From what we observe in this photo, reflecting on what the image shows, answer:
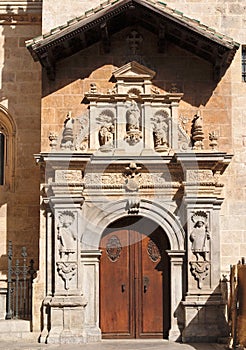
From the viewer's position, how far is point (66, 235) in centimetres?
1367

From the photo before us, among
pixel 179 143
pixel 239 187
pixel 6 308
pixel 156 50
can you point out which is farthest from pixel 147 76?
pixel 6 308

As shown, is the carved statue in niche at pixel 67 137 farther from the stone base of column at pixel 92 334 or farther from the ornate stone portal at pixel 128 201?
the stone base of column at pixel 92 334

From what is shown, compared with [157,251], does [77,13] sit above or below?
above

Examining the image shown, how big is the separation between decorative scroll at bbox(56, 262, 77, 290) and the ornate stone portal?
0.02 m

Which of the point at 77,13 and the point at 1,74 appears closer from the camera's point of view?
the point at 77,13

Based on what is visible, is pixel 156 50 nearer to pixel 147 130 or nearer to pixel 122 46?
pixel 122 46

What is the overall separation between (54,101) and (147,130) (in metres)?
1.98

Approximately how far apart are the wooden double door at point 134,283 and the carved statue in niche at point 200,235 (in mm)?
639

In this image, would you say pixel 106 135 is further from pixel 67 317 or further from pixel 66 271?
pixel 67 317

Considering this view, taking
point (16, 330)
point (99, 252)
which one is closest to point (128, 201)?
point (99, 252)

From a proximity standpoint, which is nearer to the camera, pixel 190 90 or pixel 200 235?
pixel 200 235

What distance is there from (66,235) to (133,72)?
3.59m

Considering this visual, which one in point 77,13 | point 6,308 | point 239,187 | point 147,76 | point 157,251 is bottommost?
point 6,308

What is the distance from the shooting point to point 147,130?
14.3 m
